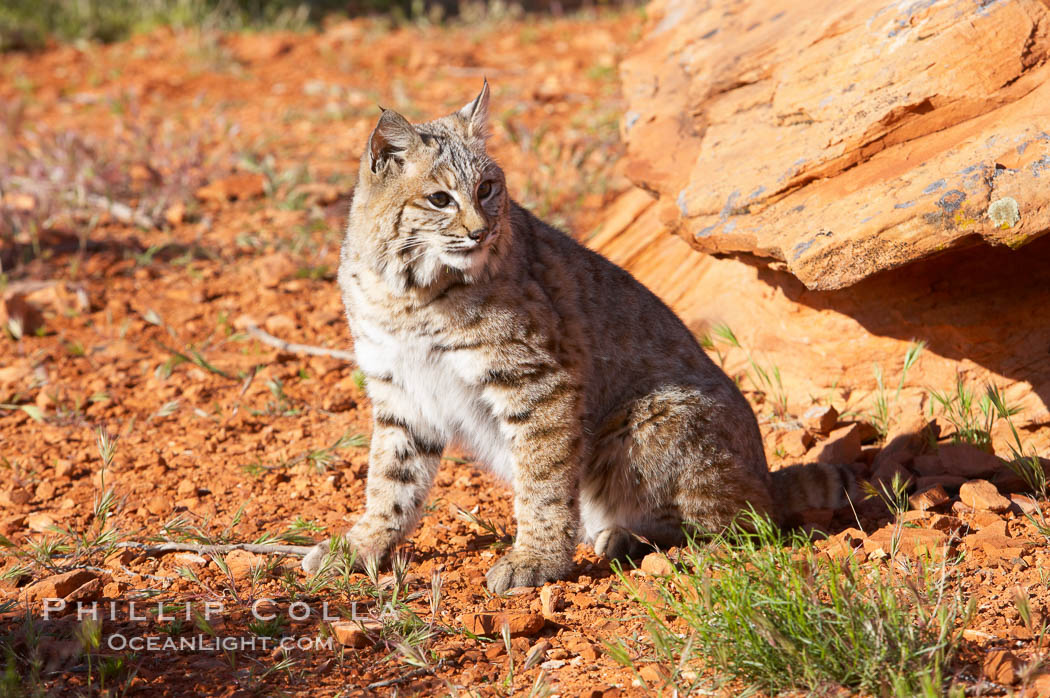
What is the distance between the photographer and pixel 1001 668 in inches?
115

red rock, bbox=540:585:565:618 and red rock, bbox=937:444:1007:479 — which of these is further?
red rock, bbox=937:444:1007:479

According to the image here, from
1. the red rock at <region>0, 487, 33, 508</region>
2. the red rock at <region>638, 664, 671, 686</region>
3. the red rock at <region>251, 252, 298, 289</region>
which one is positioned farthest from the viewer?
the red rock at <region>251, 252, 298, 289</region>

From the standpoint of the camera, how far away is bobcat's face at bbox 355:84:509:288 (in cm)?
391

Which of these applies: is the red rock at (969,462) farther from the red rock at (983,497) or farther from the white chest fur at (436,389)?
the white chest fur at (436,389)

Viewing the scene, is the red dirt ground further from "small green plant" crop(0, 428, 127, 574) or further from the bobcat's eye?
the bobcat's eye

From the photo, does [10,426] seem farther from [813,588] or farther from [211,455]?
[813,588]

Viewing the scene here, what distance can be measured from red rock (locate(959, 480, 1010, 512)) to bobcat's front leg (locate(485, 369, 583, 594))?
5.75 ft

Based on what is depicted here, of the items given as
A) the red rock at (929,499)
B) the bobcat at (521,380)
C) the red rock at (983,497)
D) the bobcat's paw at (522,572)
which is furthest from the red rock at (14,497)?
the red rock at (983,497)

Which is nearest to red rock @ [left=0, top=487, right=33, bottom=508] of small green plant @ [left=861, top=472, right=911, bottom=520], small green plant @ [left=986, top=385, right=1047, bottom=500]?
small green plant @ [left=861, top=472, right=911, bottom=520]

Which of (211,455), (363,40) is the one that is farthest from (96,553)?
(363,40)

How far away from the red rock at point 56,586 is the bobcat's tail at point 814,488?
295 centimetres

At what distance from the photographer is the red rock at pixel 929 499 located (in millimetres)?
4336

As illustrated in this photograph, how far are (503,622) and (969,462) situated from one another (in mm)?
2545

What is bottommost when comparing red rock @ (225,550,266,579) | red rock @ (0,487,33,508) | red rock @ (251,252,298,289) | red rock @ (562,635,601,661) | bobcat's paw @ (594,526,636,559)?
bobcat's paw @ (594,526,636,559)
